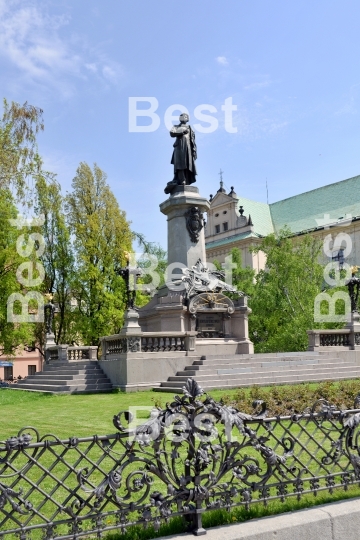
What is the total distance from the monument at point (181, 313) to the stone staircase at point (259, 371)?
0.98 m

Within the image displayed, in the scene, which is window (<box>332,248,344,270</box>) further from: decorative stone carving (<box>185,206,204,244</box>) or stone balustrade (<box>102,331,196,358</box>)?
→ stone balustrade (<box>102,331,196,358</box>)

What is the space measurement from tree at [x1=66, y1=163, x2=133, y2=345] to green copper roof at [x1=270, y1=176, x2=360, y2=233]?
26220 mm

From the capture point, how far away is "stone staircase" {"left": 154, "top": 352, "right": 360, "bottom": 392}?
1788cm

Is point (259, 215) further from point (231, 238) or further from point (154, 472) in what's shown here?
point (154, 472)

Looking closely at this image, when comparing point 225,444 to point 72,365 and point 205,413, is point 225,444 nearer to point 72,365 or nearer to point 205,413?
point 205,413

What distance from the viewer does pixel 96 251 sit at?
36.7 m

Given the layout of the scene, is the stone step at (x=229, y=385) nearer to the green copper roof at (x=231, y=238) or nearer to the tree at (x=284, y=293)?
the tree at (x=284, y=293)

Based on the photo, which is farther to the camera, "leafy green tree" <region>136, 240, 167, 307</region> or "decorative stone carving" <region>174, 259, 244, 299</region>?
"leafy green tree" <region>136, 240, 167, 307</region>

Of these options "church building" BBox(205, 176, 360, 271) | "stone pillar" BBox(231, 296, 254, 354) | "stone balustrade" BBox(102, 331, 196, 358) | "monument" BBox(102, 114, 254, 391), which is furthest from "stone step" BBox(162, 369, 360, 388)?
"church building" BBox(205, 176, 360, 271)

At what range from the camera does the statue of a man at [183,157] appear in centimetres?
2472

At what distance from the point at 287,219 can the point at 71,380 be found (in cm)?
4750

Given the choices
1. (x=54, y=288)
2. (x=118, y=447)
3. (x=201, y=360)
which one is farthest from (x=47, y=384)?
(x=54, y=288)

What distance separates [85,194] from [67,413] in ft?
87.9

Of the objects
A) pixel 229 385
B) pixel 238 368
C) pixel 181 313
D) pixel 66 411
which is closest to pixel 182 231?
pixel 181 313
